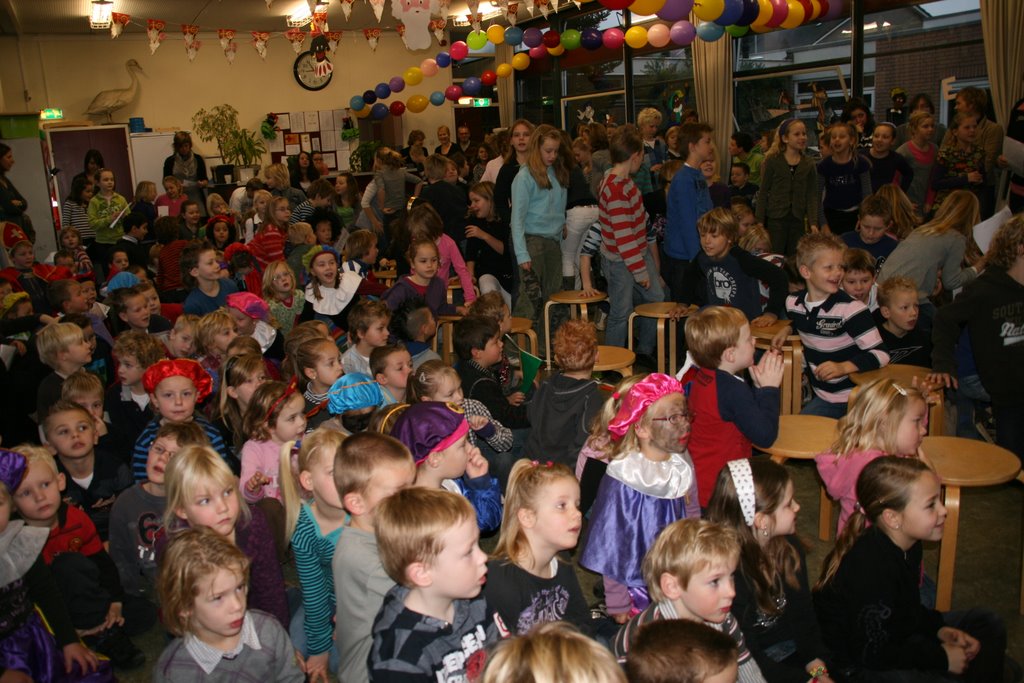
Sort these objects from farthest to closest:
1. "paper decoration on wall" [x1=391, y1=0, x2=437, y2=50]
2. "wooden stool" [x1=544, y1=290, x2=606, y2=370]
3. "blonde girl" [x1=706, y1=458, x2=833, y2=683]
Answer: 1. "paper decoration on wall" [x1=391, y1=0, x2=437, y2=50]
2. "wooden stool" [x1=544, y1=290, x2=606, y2=370]
3. "blonde girl" [x1=706, y1=458, x2=833, y2=683]

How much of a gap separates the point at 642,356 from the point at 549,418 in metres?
2.95

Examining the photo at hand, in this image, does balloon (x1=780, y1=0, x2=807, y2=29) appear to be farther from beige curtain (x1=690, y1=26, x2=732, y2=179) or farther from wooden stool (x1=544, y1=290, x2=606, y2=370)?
wooden stool (x1=544, y1=290, x2=606, y2=370)

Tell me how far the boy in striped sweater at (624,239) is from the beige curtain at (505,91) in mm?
8482

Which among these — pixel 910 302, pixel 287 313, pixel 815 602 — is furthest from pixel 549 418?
pixel 287 313

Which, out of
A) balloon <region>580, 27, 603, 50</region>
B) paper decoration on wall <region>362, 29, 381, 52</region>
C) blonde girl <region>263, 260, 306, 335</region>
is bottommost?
blonde girl <region>263, 260, 306, 335</region>

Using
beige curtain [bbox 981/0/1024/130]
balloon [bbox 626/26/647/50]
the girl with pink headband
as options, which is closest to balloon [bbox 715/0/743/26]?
balloon [bbox 626/26/647/50]

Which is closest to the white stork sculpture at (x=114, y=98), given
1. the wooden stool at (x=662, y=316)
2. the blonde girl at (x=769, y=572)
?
the wooden stool at (x=662, y=316)

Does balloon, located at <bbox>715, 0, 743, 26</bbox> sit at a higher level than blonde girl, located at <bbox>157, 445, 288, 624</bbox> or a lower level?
higher

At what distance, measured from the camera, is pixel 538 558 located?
2.22m

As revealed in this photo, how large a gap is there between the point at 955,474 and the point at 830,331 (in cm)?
114

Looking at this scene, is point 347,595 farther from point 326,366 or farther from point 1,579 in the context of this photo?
point 326,366

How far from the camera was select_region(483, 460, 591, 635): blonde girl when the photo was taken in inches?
84.7

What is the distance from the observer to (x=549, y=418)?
340 centimetres

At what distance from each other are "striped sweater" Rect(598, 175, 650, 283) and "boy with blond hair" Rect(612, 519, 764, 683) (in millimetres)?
3637
